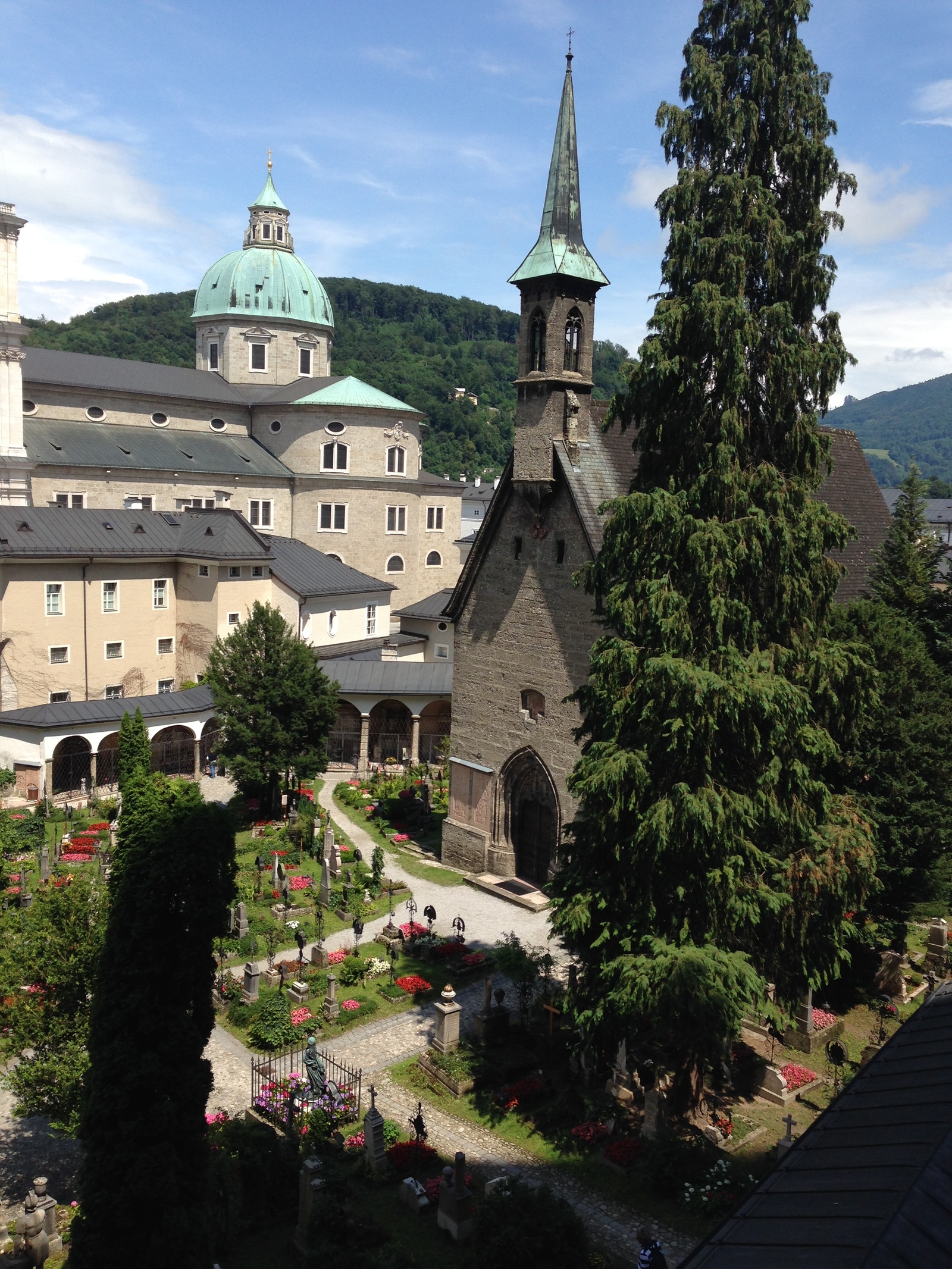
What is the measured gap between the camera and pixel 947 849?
18.6 m

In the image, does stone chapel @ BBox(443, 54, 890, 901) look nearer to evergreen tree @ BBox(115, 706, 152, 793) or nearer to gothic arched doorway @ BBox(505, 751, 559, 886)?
A: gothic arched doorway @ BBox(505, 751, 559, 886)

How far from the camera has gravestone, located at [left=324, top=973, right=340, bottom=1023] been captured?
19750 mm

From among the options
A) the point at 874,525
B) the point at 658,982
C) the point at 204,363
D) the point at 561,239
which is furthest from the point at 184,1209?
the point at 204,363

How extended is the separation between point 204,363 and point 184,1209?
6466 cm

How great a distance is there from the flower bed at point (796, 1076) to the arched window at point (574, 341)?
1674 centimetres

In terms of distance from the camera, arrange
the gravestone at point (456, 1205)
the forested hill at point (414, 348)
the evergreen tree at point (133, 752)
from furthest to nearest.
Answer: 1. the forested hill at point (414, 348)
2. the gravestone at point (456, 1205)
3. the evergreen tree at point (133, 752)

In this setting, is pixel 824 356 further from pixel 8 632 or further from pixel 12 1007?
pixel 8 632

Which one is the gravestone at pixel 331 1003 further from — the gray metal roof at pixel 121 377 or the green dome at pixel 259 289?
the green dome at pixel 259 289

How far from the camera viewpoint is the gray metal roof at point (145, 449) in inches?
1983

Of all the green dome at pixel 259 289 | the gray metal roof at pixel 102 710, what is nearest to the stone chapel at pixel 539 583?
the gray metal roof at pixel 102 710

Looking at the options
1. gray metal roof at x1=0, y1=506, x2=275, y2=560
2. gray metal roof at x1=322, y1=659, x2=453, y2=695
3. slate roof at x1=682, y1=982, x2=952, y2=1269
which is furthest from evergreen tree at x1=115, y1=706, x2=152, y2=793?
gray metal roof at x1=0, y1=506, x2=275, y2=560

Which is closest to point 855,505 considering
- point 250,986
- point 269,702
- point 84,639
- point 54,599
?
point 269,702

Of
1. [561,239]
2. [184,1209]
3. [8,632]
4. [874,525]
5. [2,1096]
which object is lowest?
[2,1096]

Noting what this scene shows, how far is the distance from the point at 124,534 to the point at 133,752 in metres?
32.7
